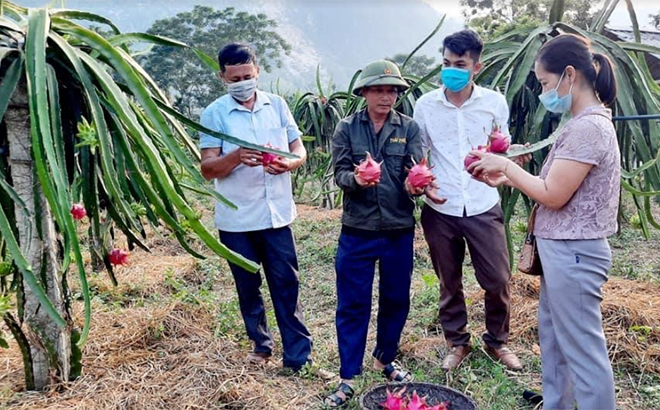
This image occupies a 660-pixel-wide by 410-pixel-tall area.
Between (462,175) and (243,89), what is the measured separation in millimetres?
947

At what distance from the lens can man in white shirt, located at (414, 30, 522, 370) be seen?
2.35 metres

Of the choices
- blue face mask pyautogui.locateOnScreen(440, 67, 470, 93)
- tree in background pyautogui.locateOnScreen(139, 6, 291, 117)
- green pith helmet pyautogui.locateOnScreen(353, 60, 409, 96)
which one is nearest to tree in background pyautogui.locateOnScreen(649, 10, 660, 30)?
tree in background pyautogui.locateOnScreen(139, 6, 291, 117)

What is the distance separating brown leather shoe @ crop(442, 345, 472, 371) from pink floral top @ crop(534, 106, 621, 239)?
0.95 m

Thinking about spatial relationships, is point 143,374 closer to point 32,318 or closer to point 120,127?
point 32,318

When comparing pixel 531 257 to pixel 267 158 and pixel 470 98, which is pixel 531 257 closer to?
pixel 470 98

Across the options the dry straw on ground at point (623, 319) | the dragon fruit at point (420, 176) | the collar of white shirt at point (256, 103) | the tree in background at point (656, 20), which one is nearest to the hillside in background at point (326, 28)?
the tree in background at point (656, 20)

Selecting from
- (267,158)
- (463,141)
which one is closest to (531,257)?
(463,141)

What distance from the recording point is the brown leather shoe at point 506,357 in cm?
253

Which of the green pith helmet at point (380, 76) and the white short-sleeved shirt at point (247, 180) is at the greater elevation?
the green pith helmet at point (380, 76)

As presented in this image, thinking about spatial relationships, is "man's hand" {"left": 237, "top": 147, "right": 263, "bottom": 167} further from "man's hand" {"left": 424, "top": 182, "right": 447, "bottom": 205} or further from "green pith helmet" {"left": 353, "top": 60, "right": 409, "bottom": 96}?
"man's hand" {"left": 424, "top": 182, "right": 447, "bottom": 205}

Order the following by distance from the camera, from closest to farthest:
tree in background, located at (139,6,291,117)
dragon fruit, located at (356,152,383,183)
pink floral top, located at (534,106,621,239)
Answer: pink floral top, located at (534,106,621,239)
dragon fruit, located at (356,152,383,183)
tree in background, located at (139,6,291,117)

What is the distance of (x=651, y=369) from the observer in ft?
8.11

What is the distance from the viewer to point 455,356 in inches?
101

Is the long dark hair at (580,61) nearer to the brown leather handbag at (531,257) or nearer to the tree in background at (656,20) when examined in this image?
the brown leather handbag at (531,257)
